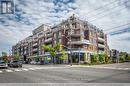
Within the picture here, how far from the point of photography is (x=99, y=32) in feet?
304

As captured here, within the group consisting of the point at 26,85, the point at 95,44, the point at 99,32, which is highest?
the point at 99,32

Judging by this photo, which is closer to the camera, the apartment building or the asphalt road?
the asphalt road

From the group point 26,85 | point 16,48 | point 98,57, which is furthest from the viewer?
point 16,48

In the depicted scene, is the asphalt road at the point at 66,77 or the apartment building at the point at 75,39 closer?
the asphalt road at the point at 66,77

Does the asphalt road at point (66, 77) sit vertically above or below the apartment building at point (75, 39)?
below

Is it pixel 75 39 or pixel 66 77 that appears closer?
pixel 66 77

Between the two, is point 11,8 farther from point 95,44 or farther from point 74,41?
point 95,44

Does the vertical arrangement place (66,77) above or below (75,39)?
below

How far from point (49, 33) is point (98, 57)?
2369 centimetres

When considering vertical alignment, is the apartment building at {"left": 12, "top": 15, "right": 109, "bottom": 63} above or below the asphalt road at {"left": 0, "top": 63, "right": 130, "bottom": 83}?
above

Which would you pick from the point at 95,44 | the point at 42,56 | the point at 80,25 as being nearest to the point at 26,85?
the point at 80,25

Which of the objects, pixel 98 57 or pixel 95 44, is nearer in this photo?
pixel 98 57

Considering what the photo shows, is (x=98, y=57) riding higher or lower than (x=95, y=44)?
lower

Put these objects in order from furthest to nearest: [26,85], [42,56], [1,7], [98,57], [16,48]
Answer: [16,48] → [42,56] → [98,57] → [1,7] → [26,85]
